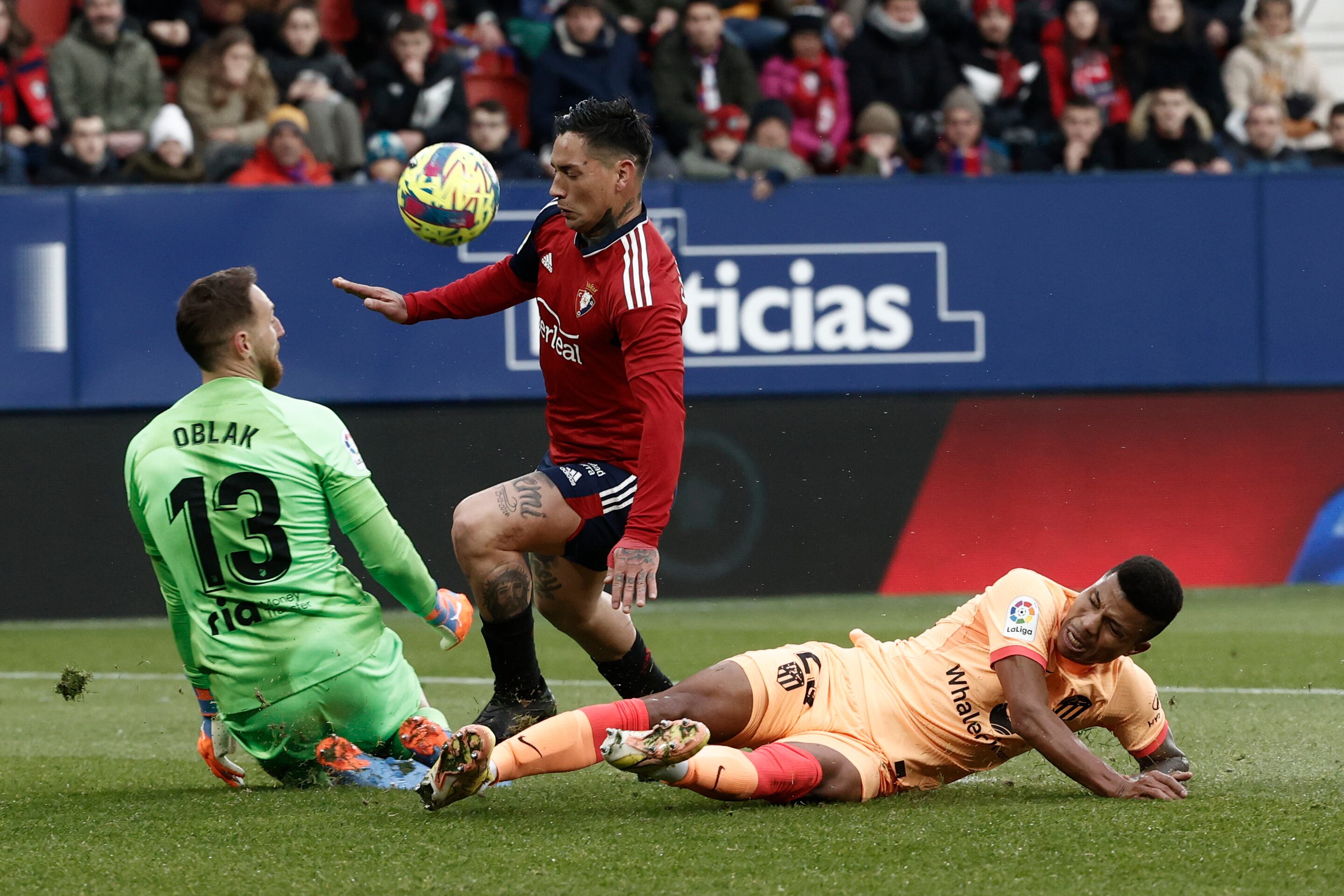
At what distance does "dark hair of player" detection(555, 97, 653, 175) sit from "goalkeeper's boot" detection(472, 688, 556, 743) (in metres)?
1.82

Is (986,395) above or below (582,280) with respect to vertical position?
below

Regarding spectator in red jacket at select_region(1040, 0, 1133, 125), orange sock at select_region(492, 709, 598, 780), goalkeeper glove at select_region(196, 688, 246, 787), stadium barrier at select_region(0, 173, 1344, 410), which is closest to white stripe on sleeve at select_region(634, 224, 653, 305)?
orange sock at select_region(492, 709, 598, 780)

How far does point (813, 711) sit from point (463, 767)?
3.83ft

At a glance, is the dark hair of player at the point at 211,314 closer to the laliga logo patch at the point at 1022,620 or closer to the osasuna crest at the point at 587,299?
the osasuna crest at the point at 587,299

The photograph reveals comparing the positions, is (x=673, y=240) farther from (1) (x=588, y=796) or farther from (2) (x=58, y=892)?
(2) (x=58, y=892)

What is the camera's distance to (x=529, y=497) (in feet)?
18.8

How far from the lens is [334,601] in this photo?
5.16 m

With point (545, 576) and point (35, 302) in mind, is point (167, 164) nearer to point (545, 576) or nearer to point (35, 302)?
point (35, 302)

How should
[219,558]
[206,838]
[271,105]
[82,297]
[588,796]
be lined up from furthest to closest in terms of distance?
[271,105] → [82,297] → [588,796] → [219,558] → [206,838]

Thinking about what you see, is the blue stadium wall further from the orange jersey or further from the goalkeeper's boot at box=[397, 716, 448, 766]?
the orange jersey

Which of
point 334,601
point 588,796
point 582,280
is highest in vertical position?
point 582,280

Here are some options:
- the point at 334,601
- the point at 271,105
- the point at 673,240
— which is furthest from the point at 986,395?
the point at 334,601

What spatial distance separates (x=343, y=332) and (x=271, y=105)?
6.76 feet

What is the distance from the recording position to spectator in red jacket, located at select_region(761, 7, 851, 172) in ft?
42.5
